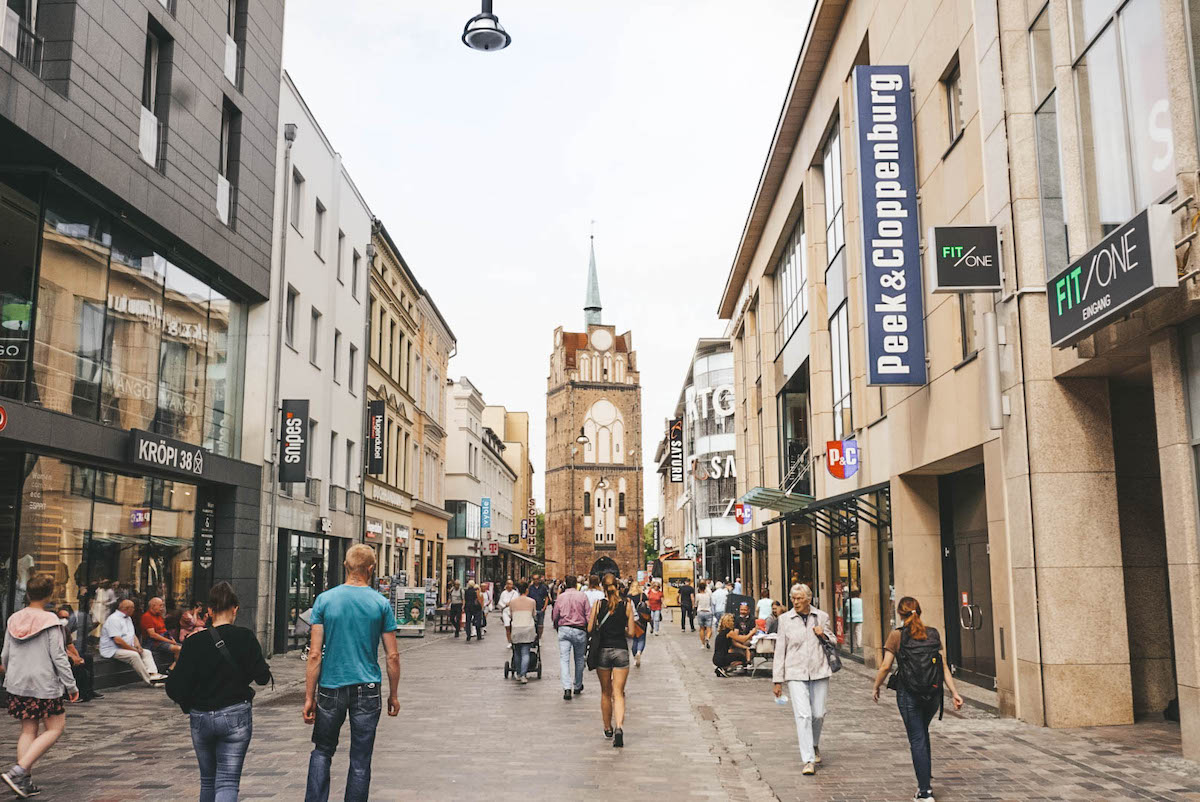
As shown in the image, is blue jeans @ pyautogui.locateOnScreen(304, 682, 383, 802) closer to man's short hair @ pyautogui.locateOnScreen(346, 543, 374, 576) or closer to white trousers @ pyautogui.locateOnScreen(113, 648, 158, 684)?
man's short hair @ pyautogui.locateOnScreen(346, 543, 374, 576)

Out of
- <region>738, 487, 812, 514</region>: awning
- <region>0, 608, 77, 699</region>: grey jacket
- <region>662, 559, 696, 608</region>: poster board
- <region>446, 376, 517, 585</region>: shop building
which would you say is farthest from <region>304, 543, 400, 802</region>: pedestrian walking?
<region>662, 559, 696, 608</region>: poster board

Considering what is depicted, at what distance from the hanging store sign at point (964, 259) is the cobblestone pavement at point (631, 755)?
203 inches

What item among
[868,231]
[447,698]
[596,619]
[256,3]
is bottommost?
[447,698]

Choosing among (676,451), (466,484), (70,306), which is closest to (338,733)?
(70,306)

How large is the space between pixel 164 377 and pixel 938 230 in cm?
1313

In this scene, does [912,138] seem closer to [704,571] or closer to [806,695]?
[806,695]

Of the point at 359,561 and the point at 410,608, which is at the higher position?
the point at 359,561

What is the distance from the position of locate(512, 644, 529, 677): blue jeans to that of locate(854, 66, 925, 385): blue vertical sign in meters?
7.14

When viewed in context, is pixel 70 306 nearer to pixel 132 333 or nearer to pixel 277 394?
pixel 132 333

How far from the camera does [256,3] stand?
22.5 metres

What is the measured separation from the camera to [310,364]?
27.0m

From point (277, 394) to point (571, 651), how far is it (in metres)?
10.8

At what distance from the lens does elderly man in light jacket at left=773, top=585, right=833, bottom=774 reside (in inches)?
387

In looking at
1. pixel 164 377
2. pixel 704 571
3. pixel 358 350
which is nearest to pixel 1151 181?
pixel 164 377
